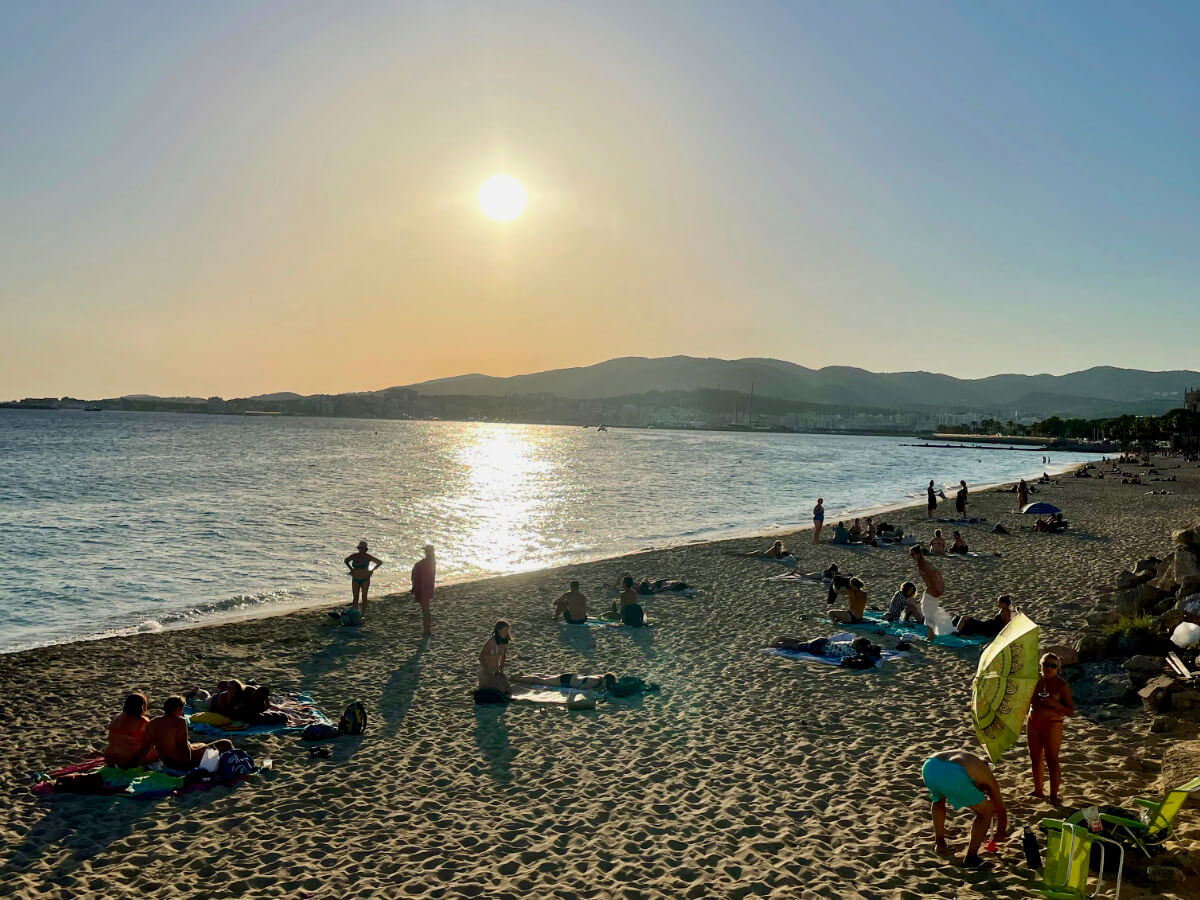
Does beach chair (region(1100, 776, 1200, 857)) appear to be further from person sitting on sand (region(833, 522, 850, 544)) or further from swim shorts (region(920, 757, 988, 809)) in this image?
person sitting on sand (region(833, 522, 850, 544))

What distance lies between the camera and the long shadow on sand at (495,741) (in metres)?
8.68

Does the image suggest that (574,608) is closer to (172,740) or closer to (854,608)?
(854,608)

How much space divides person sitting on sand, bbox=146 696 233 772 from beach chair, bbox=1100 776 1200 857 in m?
8.63

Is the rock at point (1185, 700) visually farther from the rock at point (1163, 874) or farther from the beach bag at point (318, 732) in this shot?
the beach bag at point (318, 732)

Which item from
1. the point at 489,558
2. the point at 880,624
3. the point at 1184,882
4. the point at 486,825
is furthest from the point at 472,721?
the point at 489,558

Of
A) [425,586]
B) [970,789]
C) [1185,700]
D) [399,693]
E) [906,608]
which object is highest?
[970,789]

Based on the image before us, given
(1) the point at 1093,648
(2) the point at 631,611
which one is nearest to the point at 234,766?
(2) the point at 631,611

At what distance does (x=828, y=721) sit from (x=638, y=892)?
463cm

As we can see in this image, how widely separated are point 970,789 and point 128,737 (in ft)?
27.5

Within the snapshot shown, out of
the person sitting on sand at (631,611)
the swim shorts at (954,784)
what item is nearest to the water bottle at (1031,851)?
the swim shorts at (954,784)

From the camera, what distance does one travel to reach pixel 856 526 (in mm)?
27719

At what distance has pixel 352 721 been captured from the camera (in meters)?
9.79

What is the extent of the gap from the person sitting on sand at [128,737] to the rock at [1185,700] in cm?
1176

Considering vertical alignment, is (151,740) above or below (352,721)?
above
